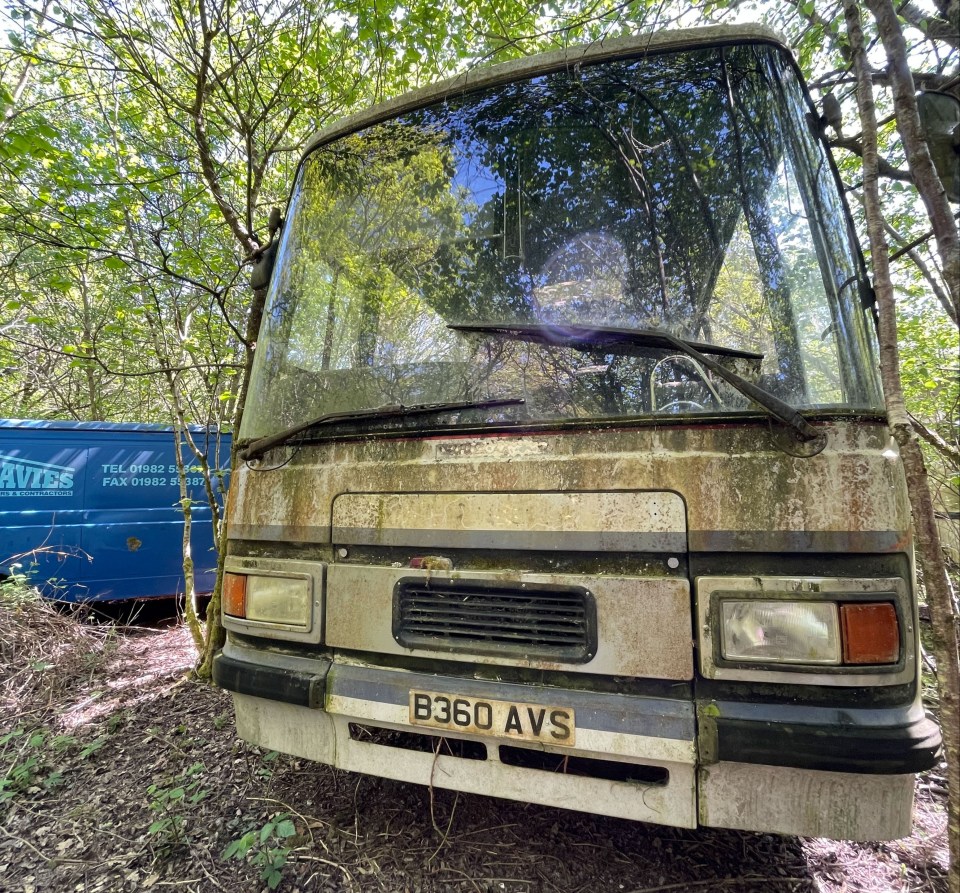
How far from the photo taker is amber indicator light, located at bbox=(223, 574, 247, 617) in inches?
A: 81.8

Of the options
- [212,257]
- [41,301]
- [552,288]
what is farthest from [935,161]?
[41,301]

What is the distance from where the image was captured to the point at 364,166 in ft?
7.52

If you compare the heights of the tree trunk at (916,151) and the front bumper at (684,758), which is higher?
the tree trunk at (916,151)

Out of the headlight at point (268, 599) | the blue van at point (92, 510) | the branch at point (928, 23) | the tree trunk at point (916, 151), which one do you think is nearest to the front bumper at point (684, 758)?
the headlight at point (268, 599)

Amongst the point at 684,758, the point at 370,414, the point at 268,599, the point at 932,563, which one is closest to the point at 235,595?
the point at 268,599

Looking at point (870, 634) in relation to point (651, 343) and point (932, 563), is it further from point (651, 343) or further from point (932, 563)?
point (651, 343)

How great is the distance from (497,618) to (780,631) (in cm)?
80

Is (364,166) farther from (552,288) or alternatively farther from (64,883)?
(64,883)

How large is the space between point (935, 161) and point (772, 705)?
72.9 inches

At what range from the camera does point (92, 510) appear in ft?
16.2

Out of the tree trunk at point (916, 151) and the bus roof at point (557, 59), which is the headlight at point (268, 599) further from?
the tree trunk at point (916, 151)

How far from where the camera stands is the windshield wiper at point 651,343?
4.64 ft

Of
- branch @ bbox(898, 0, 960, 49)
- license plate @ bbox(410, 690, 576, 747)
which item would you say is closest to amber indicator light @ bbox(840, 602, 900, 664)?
license plate @ bbox(410, 690, 576, 747)

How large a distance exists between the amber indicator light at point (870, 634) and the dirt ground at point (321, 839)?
38.6 inches
